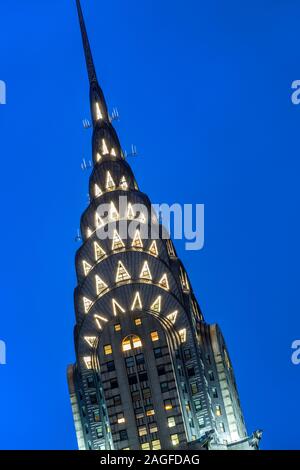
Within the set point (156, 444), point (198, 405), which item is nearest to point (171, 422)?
point (156, 444)

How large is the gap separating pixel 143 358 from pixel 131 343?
333cm

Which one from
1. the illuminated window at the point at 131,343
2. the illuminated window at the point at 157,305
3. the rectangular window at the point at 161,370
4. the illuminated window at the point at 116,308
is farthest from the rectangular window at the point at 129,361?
the illuminated window at the point at 157,305

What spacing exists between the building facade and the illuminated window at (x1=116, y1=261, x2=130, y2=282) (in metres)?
0.18

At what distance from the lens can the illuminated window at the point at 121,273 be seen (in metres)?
170

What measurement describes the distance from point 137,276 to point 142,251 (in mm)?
5629

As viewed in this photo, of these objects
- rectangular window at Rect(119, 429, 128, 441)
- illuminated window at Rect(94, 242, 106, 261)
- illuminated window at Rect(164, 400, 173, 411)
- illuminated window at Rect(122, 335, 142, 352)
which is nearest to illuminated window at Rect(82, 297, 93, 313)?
illuminated window at Rect(94, 242, 106, 261)

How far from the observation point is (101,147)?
654 ft

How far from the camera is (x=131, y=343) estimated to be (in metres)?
167

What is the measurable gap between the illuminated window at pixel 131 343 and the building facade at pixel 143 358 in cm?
17
